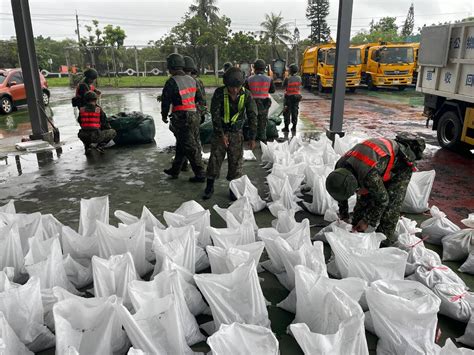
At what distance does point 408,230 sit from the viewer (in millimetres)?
3330

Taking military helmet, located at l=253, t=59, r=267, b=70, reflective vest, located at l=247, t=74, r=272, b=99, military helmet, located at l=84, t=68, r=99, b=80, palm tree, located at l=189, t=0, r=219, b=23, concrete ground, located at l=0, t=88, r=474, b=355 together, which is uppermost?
palm tree, located at l=189, t=0, r=219, b=23

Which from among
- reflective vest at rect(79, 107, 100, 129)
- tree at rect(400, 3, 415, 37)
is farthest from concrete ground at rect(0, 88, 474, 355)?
tree at rect(400, 3, 415, 37)

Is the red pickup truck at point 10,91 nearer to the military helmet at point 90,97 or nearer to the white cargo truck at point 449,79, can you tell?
the military helmet at point 90,97

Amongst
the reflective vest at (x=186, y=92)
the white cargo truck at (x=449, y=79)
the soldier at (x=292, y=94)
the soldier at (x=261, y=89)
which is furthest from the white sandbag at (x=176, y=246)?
Result: the soldier at (x=292, y=94)

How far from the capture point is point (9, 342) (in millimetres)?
1996

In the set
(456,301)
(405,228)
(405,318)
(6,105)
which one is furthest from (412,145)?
(6,105)

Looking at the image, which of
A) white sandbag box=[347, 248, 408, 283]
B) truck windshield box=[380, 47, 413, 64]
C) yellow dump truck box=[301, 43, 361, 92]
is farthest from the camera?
truck windshield box=[380, 47, 413, 64]

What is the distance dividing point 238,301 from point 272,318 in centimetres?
45

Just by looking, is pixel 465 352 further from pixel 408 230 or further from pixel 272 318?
pixel 408 230

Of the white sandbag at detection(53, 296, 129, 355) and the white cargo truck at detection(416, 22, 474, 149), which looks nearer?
the white sandbag at detection(53, 296, 129, 355)

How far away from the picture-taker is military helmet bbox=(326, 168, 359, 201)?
2.74 meters

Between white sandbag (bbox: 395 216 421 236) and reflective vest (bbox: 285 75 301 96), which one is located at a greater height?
reflective vest (bbox: 285 75 301 96)

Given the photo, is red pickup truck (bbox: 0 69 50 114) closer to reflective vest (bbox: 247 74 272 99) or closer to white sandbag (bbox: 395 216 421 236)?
reflective vest (bbox: 247 74 272 99)

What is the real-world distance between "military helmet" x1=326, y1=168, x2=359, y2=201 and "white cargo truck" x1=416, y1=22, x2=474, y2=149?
4.63 m
